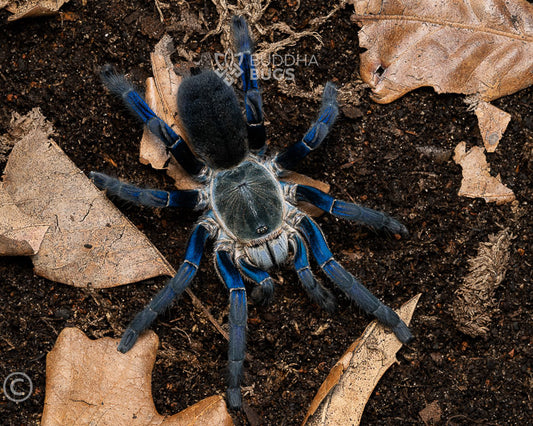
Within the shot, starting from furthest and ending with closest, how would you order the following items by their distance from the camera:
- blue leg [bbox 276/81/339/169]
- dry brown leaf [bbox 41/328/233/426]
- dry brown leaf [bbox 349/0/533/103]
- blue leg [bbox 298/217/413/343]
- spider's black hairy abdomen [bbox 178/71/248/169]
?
dry brown leaf [bbox 349/0/533/103] < blue leg [bbox 276/81/339/169] < blue leg [bbox 298/217/413/343] < spider's black hairy abdomen [bbox 178/71/248/169] < dry brown leaf [bbox 41/328/233/426]

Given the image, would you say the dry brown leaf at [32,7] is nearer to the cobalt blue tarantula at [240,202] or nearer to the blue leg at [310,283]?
the cobalt blue tarantula at [240,202]

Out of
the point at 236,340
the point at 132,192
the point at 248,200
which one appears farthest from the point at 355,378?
the point at 132,192

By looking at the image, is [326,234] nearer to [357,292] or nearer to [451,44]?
[357,292]

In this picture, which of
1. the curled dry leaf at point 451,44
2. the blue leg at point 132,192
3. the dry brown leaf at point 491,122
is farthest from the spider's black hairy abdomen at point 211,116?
the dry brown leaf at point 491,122

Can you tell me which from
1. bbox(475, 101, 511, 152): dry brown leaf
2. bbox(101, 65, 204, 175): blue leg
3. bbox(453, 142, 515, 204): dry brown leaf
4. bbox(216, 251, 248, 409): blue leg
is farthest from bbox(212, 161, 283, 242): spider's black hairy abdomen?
bbox(475, 101, 511, 152): dry brown leaf

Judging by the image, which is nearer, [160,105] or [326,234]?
[160,105]

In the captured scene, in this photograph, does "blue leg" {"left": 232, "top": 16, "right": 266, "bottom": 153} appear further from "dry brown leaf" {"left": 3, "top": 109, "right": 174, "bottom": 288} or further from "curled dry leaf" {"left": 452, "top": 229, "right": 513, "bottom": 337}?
"curled dry leaf" {"left": 452, "top": 229, "right": 513, "bottom": 337}

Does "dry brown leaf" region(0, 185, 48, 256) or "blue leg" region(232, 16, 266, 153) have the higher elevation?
"blue leg" region(232, 16, 266, 153)
